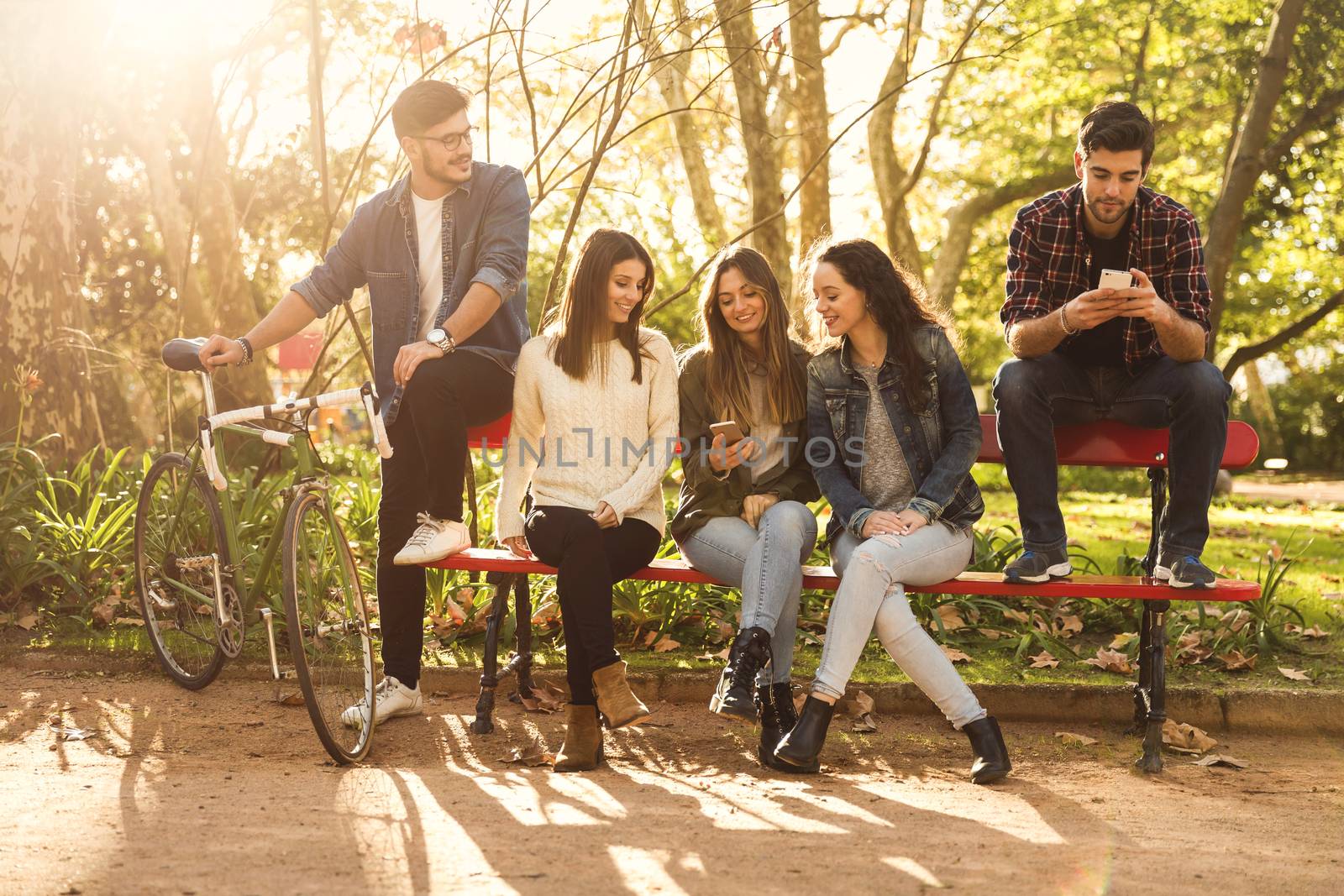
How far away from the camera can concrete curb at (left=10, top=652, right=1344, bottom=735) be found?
4.46 meters

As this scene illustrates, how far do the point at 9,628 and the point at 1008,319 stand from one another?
13.6 feet

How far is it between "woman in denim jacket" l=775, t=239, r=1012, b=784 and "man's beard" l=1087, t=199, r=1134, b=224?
1.92 ft

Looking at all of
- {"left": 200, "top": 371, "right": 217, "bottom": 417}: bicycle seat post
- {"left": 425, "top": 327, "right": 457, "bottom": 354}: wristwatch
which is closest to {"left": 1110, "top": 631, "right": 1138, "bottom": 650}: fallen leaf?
{"left": 425, "top": 327, "right": 457, "bottom": 354}: wristwatch

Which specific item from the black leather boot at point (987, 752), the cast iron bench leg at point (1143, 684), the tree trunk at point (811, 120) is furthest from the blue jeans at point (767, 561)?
the tree trunk at point (811, 120)

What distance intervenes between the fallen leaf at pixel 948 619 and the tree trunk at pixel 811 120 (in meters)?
3.54

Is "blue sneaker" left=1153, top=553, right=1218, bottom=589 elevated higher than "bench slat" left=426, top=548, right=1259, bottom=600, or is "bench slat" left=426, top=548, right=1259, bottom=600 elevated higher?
"blue sneaker" left=1153, top=553, right=1218, bottom=589

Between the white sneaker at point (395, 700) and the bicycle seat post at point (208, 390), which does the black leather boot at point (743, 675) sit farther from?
the bicycle seat post at point (208, 390)

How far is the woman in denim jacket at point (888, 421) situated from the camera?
4051mm

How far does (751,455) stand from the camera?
423 centimetres

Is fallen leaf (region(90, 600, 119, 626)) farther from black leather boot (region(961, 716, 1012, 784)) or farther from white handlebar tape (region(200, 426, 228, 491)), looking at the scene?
black leather boot (region(961, 716, 1012, 784))

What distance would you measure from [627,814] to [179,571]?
85.2 inches

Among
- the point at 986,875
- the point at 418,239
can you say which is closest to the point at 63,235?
the point at 418,239

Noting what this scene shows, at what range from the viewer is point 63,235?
7.22 metres

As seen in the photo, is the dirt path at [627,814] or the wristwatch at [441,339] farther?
the wristwatch at [441,339]
